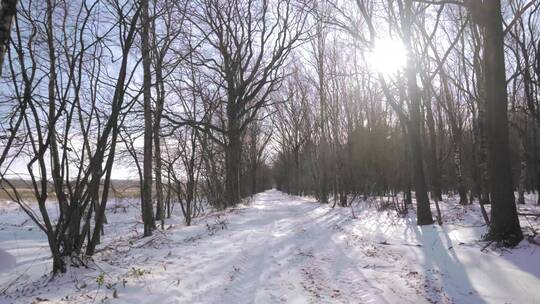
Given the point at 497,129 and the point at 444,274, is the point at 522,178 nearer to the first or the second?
the point at 497,129

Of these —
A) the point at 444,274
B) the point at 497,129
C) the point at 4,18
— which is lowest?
the point at 444,274

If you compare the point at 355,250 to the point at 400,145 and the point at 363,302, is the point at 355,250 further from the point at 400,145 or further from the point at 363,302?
the point at 400,145

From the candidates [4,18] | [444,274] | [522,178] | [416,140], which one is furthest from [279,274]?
[522,178]

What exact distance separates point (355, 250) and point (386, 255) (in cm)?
70

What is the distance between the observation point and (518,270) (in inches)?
218

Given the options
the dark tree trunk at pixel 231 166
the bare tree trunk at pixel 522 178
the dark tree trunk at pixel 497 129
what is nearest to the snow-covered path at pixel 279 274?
the dark tree trunk at pixel 497 129

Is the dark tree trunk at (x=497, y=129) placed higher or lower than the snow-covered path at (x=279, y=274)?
higher

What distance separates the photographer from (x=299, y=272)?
6.12 m

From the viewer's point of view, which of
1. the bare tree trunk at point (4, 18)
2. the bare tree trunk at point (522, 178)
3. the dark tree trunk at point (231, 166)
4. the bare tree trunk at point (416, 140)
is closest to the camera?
the bare tree trunk at point (4, 18)

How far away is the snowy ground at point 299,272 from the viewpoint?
4855 mm

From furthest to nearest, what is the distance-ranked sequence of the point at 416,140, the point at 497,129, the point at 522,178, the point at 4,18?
the point at 522,178, the point at 416,140, the point at 497,129, the point at 4,18

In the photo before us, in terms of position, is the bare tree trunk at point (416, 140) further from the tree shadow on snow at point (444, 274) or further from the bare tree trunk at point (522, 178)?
the bare tree trunk at point (522, 178)

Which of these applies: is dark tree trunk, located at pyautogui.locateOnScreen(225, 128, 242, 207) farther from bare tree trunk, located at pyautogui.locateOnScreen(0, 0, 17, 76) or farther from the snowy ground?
bare tree trunk, located at pyautogui.locateOnScreen(0, 0, 17, 76)

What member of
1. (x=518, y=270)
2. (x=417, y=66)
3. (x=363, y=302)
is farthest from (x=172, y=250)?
(x=417, y=66)
